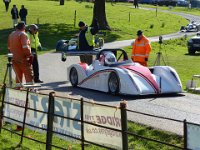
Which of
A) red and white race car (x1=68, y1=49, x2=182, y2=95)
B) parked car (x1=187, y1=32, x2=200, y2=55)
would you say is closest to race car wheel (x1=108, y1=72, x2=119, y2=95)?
red and white race car (x1=68, y1=49, x2=182, y2=95)

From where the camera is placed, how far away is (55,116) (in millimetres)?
9320

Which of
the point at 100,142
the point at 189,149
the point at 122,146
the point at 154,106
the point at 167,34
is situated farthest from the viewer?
the point at 167,34

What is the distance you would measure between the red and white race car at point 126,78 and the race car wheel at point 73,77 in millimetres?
383

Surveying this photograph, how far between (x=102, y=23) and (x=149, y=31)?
25.5 feet

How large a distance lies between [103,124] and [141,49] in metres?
10.5

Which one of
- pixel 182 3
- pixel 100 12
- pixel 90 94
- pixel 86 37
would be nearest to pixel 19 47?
pixel 90 94

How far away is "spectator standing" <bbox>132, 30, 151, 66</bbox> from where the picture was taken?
18.5 m

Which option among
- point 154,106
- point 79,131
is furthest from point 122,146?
point 154,106

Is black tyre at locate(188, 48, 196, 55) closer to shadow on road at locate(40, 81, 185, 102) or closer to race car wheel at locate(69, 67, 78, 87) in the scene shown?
race car wheel at locate(69, 67, 78, 87)

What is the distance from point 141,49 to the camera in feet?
60.8

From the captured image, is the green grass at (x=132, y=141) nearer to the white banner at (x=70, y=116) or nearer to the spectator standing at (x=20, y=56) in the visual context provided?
the white banner at (x=70, y=116)

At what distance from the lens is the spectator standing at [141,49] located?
1848 cm

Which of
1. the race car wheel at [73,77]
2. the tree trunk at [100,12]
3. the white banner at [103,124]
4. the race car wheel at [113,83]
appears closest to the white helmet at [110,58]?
the race car wheel at [113,83]

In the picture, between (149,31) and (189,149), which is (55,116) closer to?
(189,149)
